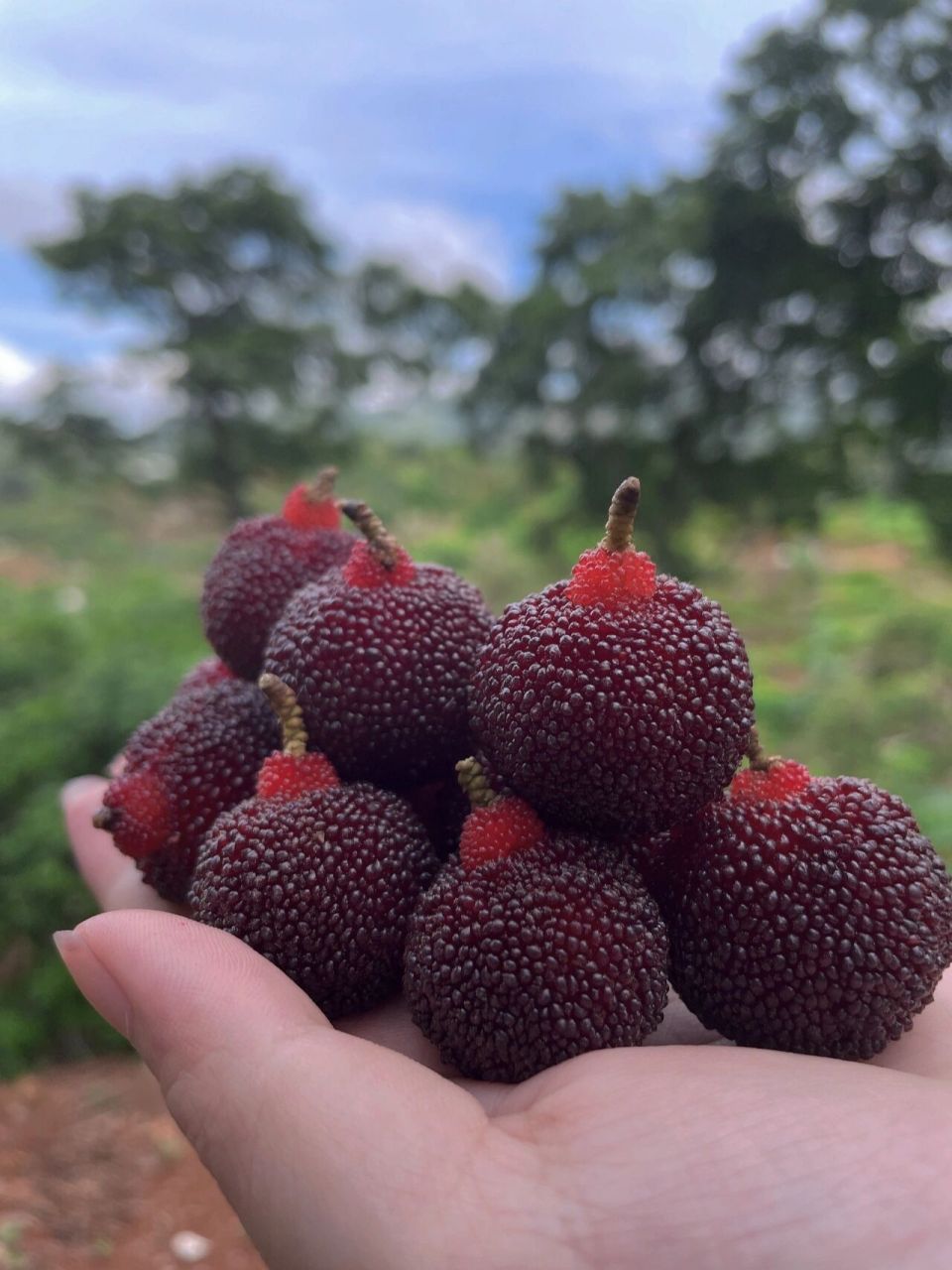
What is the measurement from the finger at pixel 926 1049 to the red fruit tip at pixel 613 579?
50 cm

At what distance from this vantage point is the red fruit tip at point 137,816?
3.61ft

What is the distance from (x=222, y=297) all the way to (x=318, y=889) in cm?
580

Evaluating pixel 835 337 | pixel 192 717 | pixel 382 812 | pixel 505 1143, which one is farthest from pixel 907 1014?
pixel 835 337

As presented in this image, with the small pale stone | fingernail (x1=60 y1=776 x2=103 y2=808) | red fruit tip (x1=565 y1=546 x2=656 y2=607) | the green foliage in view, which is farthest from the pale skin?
the green foliage

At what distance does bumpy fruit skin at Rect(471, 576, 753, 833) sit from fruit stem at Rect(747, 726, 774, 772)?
0.04m

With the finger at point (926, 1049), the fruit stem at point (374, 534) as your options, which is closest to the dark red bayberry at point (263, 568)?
the fruit stem at point (374, 534)

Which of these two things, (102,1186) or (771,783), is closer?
(771,783)

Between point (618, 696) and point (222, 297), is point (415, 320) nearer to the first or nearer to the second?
point (222, 297)

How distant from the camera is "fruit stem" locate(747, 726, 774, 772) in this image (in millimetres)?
973

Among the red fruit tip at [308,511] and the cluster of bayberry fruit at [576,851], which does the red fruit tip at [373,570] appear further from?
the red fruit tip at [308,511]

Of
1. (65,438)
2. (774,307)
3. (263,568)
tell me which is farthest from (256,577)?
(65,438)

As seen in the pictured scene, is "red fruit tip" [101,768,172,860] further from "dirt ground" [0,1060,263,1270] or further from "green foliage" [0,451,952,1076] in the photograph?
"green foliage" [0,451,952,1076]

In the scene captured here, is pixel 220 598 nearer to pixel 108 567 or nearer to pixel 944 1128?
pixel 944 1128

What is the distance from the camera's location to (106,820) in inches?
43.0
